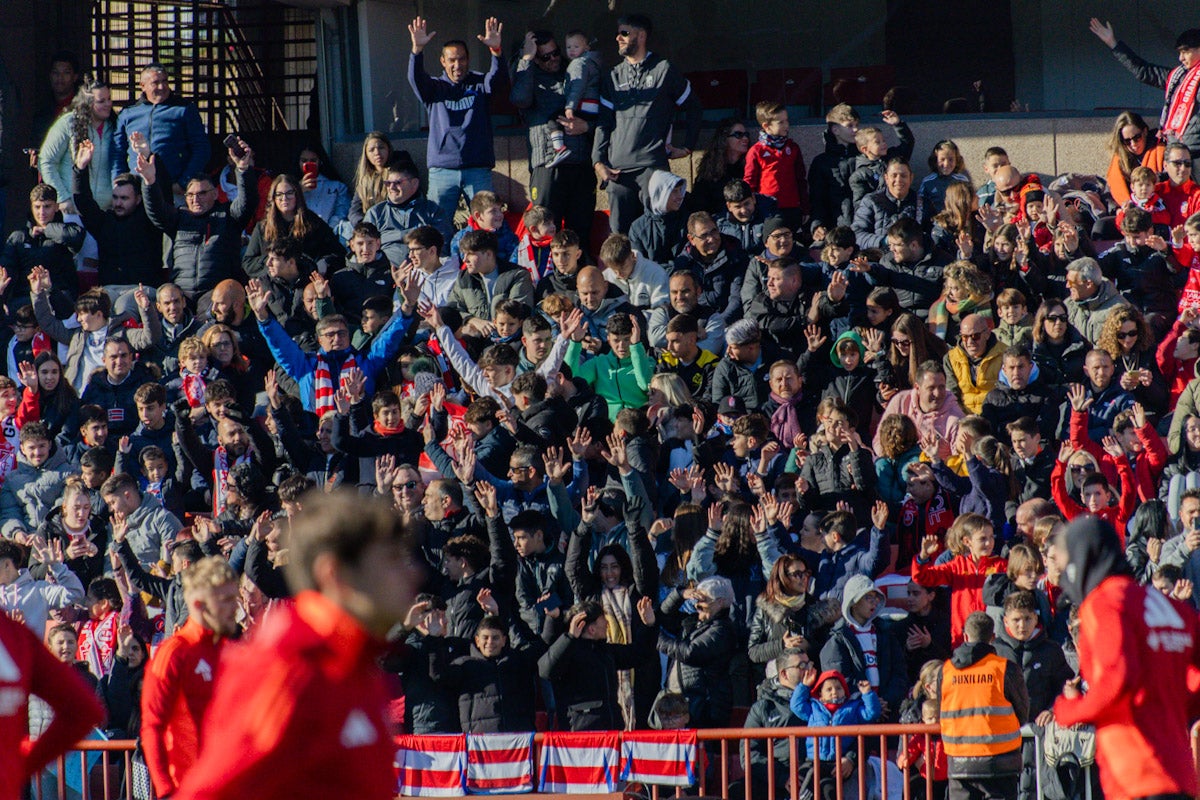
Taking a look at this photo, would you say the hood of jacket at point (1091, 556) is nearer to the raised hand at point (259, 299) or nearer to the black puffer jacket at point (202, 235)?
the raised hand at point (259, 299)

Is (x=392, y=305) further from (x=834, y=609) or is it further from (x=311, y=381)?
(x=834, y=609)

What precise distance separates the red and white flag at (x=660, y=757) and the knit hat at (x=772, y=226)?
14.8 ft

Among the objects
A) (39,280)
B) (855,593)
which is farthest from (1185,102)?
(39,280)

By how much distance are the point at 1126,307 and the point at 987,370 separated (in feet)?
3.19

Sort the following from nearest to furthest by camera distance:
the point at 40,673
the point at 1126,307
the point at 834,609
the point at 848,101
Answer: the point at 40,673
the point at 834,609
the point at 1126,307
the point at 848,101

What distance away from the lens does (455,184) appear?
51.3 feet

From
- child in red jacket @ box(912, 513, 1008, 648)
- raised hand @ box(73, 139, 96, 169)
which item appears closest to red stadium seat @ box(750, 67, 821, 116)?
raised hand @ box(73, 139, 96, 169)

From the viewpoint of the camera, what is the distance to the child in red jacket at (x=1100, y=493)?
1134cm

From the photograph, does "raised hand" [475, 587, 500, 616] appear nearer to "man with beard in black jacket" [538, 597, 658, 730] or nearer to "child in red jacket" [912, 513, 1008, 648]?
"man with beard in black jacket" [538, 597, 658, 730]

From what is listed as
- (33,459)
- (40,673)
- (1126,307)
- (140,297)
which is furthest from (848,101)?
(40,673)

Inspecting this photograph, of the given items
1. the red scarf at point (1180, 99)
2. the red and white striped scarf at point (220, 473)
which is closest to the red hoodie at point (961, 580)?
the red and white striped scarf at point (220, 473)

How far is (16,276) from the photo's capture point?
50.4 ft

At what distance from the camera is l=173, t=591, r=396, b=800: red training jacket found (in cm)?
438

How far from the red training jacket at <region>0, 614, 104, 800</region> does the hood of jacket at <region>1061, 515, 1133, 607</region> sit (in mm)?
3208
